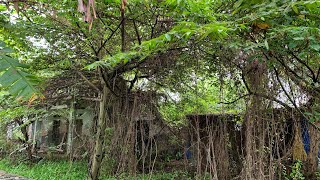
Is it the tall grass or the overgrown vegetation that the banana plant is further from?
the tall grass

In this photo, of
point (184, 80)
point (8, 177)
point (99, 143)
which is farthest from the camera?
point (8, 177)

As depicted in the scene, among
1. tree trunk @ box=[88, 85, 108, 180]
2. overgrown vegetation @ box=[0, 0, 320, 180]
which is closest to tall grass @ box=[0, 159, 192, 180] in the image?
overgrown vegetation @ box=[0, 0, 320, 180]

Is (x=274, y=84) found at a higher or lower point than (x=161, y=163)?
higher

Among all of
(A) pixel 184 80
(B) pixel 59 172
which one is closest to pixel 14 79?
(A) pixel 184 80

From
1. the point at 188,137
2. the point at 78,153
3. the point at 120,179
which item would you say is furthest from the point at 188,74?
the point at 78,153

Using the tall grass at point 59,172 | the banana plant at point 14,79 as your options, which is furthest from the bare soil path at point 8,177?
the banana plant at point 14,79

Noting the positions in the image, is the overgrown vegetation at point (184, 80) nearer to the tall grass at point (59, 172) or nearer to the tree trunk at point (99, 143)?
the tree trunk at point (99, 143)

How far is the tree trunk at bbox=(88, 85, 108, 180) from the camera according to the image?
4.66 meters

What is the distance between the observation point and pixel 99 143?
4695 millimetres

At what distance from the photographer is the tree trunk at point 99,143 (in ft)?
15.3

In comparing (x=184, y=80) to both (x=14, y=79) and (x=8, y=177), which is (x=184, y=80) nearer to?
(x=14, y=79)

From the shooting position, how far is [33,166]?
7.79 metres

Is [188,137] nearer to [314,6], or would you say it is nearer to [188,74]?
[188,74]

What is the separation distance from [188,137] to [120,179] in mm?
1634
